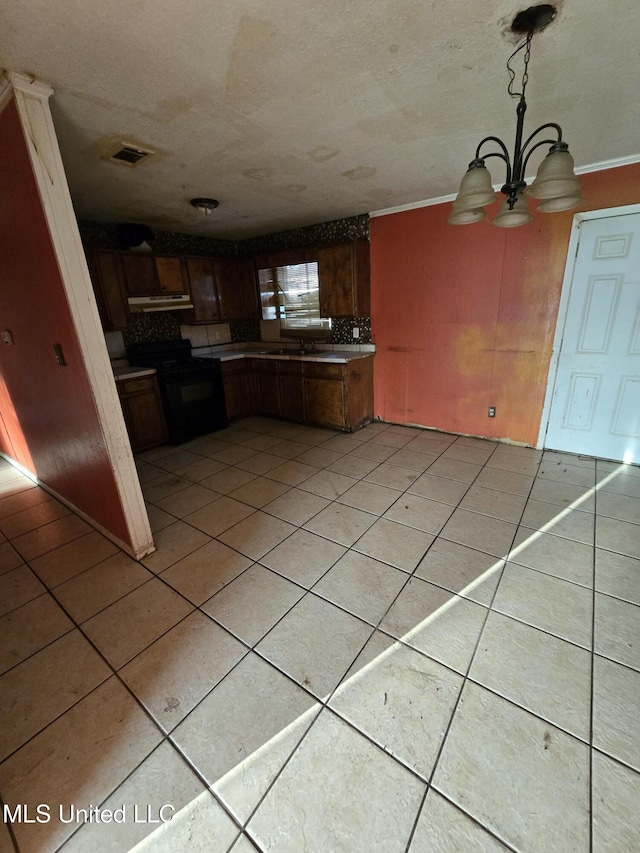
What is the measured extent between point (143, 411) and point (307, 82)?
3110 mm

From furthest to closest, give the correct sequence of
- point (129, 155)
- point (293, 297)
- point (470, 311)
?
point (293, 297)
point (470, 311)
point (129, 155)

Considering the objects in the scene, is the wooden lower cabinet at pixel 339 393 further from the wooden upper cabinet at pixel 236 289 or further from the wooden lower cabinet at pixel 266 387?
the wooden upper cabinet at pixel 236 289

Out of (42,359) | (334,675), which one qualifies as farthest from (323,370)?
(334,675)

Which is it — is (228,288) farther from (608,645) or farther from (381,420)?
(608,645)

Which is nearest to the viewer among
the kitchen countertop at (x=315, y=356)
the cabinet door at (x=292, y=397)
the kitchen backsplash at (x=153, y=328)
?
the kitchen countertop at (x=315, y=356)

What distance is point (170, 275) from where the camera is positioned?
3.99 meters

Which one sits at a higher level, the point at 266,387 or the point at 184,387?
the point at 184,387

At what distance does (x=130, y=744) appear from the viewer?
124cm

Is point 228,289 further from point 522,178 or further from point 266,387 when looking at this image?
point 522,178

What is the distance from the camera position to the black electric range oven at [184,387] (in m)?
3.79

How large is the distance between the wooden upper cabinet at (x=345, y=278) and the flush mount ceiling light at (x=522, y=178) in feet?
Answer: 7.11

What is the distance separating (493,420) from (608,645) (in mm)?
2323

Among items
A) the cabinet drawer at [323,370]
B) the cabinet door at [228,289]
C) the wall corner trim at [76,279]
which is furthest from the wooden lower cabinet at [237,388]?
the wall corner trim at [76,279]

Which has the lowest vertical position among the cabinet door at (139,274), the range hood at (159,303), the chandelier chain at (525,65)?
the range hood at (159,303)
